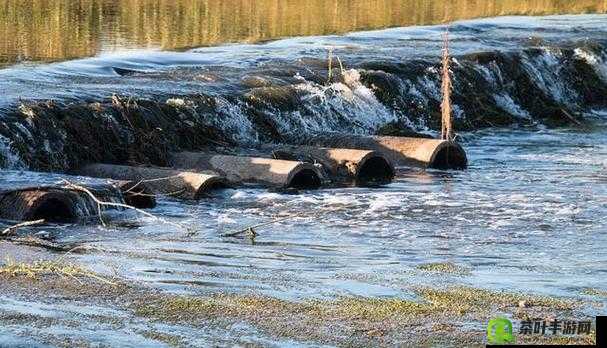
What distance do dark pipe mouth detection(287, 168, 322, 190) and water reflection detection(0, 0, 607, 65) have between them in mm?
9574

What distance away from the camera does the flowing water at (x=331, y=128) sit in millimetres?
12664

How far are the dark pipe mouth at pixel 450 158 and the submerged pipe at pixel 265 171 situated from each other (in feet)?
8.90

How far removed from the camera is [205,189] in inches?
666

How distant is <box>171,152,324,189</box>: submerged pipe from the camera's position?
17.7 m

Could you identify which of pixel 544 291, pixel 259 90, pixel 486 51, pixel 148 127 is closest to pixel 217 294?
pixel 544 291

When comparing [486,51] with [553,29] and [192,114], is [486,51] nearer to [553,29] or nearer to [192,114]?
[553,29]

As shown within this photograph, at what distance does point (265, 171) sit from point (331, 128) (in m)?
5.32

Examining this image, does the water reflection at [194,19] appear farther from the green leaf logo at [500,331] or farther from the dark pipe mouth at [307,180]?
the green leaf logo at [500,331]

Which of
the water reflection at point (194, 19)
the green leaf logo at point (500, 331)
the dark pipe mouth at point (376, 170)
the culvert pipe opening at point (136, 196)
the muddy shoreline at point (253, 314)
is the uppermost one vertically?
the water reflection at point (194, 19)

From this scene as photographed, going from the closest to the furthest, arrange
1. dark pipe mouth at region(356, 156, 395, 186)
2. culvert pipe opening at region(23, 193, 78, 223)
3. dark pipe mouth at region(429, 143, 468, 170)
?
1. culvert pipe opening at region(23, 193, 78, 223)
2. dark pipe mouth at region(356, 156, 395, 186)
3. dark pipe mouth at region(429, 143, 468, 170)

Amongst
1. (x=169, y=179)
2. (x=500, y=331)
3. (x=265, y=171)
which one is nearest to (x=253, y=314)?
(x=500, y=331)

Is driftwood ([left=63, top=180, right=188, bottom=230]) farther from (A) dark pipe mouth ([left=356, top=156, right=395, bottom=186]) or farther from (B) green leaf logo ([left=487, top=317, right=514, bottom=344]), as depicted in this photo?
(B) green leaf logo ([left=487, top=317, right=514, bottom=344])

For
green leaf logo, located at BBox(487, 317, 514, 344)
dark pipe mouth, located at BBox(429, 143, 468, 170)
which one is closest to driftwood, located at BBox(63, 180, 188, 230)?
green leaf logo, located at BBox(487, 317, 514, 344)

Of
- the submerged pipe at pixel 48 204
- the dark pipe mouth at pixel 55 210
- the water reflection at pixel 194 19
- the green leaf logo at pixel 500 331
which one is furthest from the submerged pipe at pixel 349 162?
the water reflection at pixel 194 19
